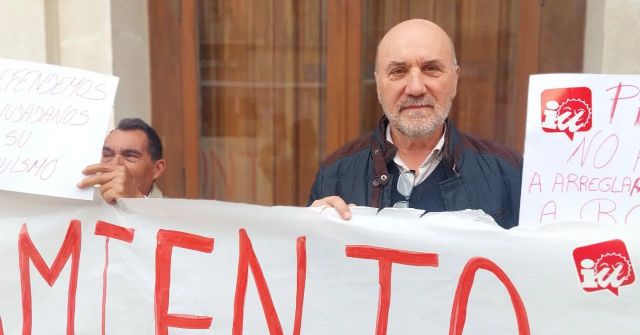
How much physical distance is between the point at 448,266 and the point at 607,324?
0.35 metres

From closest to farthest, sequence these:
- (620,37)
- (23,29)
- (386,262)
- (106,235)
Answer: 1. (386,262)
2. (106,235)
3. (620,37)
4. (23,29)

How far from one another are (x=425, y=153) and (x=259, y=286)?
0.56 m

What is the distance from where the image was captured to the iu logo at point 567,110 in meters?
1.37

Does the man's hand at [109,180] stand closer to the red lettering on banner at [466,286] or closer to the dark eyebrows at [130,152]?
the dark eyebrows at [130,152]

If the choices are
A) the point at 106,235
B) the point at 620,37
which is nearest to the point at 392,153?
the point at 106,235

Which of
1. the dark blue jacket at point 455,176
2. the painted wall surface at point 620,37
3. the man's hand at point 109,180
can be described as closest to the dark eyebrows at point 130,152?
the man's hand at point 109,180

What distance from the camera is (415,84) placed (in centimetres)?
162

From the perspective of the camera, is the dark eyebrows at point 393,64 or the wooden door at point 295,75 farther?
the wooden door at point 295,75

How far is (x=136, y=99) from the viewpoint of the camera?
2.97 m

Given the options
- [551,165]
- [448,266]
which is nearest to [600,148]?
[551,165]

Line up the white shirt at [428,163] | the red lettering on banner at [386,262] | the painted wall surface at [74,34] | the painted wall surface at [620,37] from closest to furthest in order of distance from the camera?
the red lettering on banner at [386,262]
the white shirt at [428,163]
the painted wall surface at [620,37]
the painted wall surface at [74,34]

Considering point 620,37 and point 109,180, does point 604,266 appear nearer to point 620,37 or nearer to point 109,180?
point 109,180

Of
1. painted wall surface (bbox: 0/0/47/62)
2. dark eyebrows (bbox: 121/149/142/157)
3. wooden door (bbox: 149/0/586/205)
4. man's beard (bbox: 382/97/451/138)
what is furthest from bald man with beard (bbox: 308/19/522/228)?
painted wall surface (bbox: 0/0/47/62)

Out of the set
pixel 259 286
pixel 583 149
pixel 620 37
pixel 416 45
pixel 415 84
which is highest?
pixel 620 37
